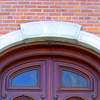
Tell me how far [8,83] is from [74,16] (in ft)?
4.98

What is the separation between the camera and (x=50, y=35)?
4.29 meters

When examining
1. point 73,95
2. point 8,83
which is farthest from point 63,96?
point 8,83

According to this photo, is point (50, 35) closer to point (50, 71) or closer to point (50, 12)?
point (50, 12)

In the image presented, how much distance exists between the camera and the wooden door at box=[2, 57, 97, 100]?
446cm

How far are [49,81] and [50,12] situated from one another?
1108mm

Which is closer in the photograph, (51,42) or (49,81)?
(51,42)

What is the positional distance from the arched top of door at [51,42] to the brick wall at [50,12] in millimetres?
118

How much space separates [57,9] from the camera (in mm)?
4445

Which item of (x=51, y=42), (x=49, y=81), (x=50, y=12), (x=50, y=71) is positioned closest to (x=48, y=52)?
(x=51, y=42)

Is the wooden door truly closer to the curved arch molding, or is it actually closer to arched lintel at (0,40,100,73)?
arched lintel at (0,40,100,73)

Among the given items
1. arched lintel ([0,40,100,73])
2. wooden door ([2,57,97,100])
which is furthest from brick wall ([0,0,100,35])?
wooden door ([2,57,97,100])

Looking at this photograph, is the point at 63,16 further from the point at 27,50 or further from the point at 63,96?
the point at 63,96

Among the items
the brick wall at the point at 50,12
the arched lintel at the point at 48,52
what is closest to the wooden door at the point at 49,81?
the arched lintel at the point at 48,52

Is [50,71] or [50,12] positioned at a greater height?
[50,12]
